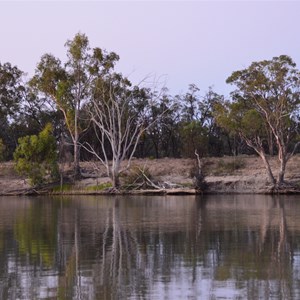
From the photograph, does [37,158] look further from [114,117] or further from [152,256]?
[152,256]

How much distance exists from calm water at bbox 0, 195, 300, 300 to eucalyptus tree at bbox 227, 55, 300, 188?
18.3m

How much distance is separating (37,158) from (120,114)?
24.8ft

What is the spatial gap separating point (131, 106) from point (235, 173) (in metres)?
19.2

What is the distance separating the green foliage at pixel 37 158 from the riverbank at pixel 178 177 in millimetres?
1228

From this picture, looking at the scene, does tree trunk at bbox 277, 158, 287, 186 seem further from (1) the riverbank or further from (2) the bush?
(2) the bush

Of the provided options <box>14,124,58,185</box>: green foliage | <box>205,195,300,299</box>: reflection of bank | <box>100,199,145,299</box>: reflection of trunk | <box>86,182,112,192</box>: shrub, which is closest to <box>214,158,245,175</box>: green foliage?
<box>86,182,112,192</box>: shrub

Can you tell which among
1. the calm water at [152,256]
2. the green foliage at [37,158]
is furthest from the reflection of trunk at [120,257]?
the green foliage at [37,158]

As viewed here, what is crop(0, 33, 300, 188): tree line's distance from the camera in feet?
153

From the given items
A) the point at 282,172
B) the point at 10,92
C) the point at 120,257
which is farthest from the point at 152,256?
the point at 10,92

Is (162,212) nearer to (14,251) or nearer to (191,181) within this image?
(14,251)

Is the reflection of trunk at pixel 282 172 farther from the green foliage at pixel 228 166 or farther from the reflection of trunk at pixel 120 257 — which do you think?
the reflection of trunk at pixel 120 257

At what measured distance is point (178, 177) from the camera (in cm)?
5181

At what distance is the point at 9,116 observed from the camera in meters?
66.2

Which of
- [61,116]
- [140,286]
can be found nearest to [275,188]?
[61,116]
